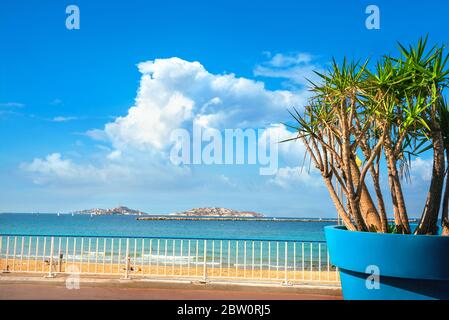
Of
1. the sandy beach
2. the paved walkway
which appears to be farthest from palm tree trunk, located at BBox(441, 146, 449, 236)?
the sandy beach

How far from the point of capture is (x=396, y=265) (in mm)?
3643

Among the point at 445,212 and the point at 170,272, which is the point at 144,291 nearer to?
the point at 445,212

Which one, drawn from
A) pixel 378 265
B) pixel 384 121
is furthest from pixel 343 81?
pixel 378 265

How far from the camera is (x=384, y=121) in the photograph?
422 centimetres

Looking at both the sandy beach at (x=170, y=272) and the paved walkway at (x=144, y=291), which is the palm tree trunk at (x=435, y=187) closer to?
the paved walkway at (x=144, y=291)

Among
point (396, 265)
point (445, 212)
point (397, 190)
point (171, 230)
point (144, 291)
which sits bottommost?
point (171, 230)

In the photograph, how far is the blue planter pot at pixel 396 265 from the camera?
3578 millimetres

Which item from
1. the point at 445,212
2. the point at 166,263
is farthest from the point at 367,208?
the point at 166,263

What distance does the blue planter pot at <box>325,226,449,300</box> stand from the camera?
358 cm

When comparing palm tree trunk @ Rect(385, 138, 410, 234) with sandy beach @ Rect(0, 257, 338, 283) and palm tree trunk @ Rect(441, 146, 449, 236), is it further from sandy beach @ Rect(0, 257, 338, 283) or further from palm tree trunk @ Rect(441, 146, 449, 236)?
sandy beach @ Rect(0, 257, 338, 283)

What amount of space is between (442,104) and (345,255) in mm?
2144

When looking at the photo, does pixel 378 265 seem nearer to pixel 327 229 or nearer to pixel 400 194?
pixel 327 229

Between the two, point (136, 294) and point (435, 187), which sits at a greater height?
point (435, 187)
